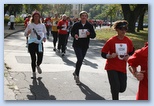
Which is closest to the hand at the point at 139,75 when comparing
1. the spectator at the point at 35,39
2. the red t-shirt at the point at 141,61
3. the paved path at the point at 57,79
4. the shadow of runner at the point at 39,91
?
the red t-shirt at the point at 141,61

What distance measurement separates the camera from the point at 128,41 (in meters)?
4.05

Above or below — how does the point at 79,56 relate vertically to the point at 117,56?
below

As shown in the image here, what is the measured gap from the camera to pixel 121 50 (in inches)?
157

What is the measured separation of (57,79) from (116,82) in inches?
45.7

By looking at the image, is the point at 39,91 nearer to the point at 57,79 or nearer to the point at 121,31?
the point at 57,79

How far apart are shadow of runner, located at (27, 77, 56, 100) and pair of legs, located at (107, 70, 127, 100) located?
0.72m

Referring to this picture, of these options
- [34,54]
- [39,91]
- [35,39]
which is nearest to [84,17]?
[35,39]

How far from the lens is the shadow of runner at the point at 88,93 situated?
14.3ft

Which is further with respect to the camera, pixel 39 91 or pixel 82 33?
pixel 82 33

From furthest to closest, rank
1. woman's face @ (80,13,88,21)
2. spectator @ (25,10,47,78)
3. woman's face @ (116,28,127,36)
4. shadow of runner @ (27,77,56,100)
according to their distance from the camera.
A: spectator @ (25,10,47,78)
woman's face @ (80,13,88,21)
shadow of runner @ (27,77,56,100)
woman's face @ (116,28,127,36)

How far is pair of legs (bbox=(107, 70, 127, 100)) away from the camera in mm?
3959

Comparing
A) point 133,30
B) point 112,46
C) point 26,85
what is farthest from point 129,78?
point 26,85

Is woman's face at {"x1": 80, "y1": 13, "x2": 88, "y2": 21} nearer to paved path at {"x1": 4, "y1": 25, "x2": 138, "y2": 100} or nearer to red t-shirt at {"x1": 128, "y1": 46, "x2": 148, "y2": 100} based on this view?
paved path at {"x1": 4, "y1": 25, "x2": 138, "y2": 100}

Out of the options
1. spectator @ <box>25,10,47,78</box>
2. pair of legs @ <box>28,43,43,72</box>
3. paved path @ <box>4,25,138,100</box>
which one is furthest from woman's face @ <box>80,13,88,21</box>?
pair of legs @ <box>28,43,43,72</box>
